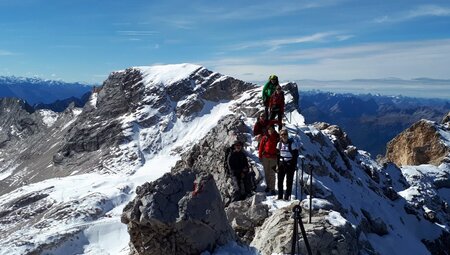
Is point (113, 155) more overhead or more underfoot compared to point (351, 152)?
more underfoot

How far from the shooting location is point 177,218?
16484mm

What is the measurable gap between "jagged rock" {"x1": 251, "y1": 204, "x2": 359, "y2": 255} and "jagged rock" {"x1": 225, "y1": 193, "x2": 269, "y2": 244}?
2.48 meters

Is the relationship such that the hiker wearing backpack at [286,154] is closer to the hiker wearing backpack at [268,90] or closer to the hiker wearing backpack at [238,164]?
the hiker wearing backpack at [238,164]

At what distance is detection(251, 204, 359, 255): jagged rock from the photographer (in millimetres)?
18766

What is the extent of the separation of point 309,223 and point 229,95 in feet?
396

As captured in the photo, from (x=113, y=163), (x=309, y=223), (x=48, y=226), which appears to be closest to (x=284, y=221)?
(x=309, y=223)

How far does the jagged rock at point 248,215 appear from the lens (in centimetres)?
2352

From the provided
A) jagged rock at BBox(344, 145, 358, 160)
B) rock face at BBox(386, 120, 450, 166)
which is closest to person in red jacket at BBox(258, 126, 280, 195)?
jagged rock at BBox(344, 145, 358, 160)

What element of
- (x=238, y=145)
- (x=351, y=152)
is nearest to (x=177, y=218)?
(x=238, y=145)

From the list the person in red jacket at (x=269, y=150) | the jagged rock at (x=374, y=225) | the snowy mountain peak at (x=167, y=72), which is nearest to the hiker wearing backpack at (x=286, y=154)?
the person in red jacket at (x=269, y=150)

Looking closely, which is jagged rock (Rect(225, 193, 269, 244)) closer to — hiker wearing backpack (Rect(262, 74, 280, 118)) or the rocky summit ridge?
the rocky summit ridge

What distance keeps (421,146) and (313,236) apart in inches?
3361

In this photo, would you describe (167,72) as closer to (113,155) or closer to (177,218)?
(113,155)

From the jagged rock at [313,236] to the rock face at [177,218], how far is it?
94.3 inches
